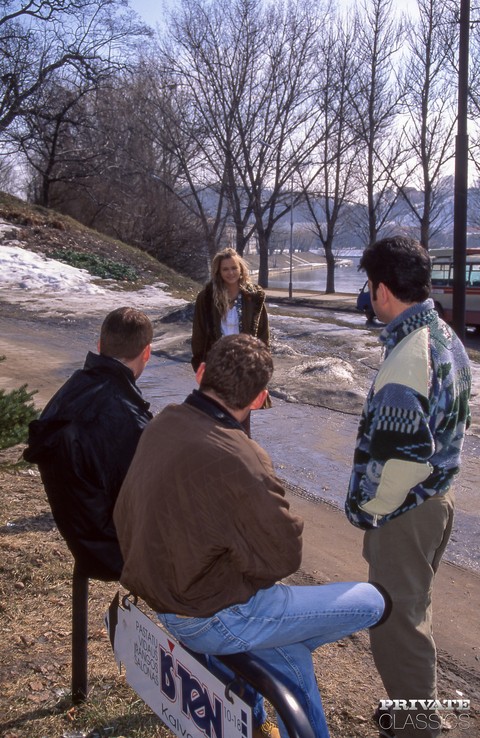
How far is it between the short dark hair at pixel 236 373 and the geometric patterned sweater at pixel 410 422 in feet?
1.47

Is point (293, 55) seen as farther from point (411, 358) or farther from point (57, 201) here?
point (411, 358)

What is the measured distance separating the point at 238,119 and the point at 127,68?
1037 cm

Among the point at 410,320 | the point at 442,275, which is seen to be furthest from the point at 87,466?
the point at 442,275

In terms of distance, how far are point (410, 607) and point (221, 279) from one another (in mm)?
2949

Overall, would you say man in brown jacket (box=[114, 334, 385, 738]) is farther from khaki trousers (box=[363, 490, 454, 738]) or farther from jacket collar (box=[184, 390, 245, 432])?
khaki trousers (box=[363, 490, 454, 738])

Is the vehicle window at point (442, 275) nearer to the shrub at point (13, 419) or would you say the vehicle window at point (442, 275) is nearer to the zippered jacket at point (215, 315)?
the zippered jacket at point (215, 315)

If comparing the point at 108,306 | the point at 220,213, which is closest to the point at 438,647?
the point at 108,306

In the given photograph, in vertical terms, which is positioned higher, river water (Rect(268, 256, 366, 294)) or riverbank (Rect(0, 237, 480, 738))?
river water (Rect(268, 256, 366, 294))

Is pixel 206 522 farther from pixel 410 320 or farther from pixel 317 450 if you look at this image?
pixel 317 450

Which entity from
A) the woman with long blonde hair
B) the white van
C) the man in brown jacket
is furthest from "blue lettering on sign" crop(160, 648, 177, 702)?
the white van

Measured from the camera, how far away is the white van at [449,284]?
24891 millimetres

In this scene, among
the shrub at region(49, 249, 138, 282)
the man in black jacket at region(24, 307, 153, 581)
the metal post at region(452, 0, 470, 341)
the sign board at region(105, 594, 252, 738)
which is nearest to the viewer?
the sign board at region(105, 594, 252, 738)

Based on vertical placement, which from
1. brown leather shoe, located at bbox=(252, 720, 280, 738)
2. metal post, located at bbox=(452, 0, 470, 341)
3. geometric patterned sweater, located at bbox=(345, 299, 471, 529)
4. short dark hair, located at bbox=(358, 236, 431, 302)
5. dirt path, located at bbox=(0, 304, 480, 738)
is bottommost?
dirt path, located at bbox=(0, 304, 480, 738)

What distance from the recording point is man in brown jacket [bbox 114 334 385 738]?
206cm
